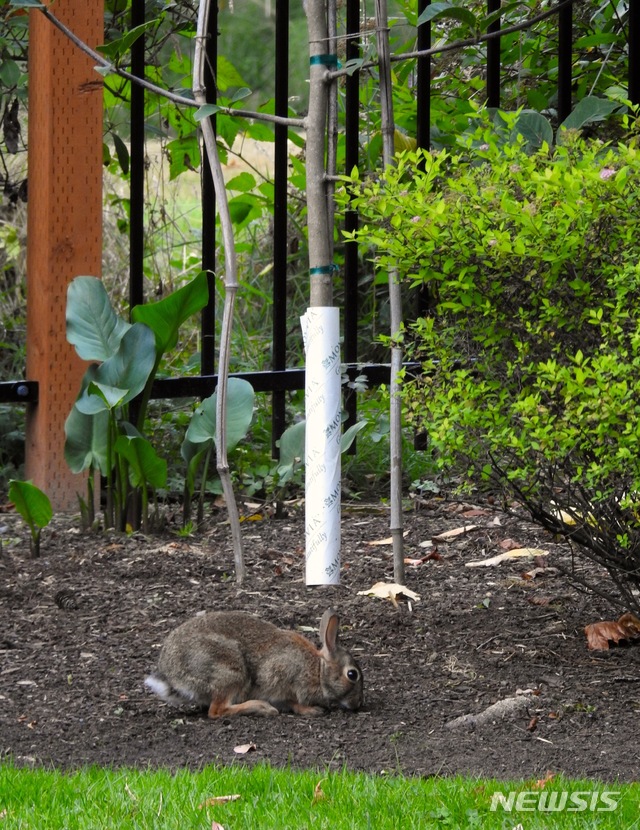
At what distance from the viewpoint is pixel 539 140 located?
450cm

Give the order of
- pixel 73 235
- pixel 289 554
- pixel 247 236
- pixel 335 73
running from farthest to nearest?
pixel 247 236
pixel 73 235
pixel 289 554
pixel 335 73

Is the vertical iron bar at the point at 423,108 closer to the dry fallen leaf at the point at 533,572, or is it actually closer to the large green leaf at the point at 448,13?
the large green leaf at the point at 448,13

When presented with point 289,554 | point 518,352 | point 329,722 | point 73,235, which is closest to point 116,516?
point 289,554

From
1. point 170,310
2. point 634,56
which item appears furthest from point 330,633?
point 634,56

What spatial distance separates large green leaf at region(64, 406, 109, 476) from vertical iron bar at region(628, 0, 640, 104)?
3.53 meters

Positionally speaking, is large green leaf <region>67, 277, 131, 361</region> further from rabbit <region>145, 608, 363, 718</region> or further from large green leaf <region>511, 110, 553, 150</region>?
large green leaf <region>511, 110, 553, 150</region>

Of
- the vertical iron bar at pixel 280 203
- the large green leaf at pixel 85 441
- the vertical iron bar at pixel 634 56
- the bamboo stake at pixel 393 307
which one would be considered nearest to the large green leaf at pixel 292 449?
the vertical iron bar at pixel 280 203

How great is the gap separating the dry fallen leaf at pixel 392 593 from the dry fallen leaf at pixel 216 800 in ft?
5.30

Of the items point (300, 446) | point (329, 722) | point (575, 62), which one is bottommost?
point (329, 722)

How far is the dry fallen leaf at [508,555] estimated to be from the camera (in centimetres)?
498

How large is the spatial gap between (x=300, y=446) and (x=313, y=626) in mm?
1256

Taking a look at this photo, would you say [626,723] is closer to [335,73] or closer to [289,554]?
[289,554]

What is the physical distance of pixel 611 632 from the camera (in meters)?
4.12

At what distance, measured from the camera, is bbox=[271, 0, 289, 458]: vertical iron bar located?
18.7 feet
